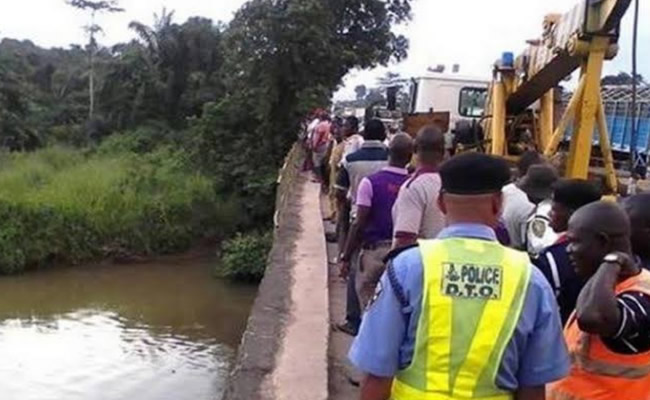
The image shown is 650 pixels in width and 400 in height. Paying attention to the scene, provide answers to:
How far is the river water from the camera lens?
719 inches

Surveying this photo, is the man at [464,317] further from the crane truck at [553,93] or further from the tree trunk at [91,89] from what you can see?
the tree trunk at [91,89]

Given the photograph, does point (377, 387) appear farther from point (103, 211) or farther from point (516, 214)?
point (103, 211)

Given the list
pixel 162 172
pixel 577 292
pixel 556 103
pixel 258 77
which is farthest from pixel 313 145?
pixel 162 172

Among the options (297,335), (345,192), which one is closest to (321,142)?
(345,192)

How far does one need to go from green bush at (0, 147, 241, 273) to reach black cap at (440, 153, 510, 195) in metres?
27.7

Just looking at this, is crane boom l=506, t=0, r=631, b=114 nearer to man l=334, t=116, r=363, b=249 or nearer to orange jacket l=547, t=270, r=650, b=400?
man l=334, t=116, r=363, b=249

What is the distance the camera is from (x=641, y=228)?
3119mm

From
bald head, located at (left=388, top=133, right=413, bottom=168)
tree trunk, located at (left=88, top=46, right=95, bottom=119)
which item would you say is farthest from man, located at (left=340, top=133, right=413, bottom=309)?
tree trunk, located at (left=88, top=46, right=95, bottom=119)

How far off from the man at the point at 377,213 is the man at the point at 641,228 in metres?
2.65

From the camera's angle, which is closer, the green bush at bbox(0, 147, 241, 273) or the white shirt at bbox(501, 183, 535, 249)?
the white shirt at bbox(501, 183, 535, 249)

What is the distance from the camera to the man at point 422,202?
4.95 meters

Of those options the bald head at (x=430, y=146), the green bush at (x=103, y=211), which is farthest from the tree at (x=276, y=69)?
the bald head at (x=430, y=146)

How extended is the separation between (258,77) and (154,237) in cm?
732

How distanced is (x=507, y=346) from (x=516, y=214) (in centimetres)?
259
